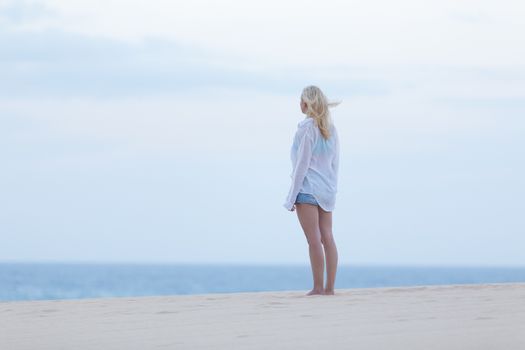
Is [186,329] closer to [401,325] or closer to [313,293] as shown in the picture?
[401,325]

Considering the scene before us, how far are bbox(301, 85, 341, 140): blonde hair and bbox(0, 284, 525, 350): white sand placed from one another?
139cm

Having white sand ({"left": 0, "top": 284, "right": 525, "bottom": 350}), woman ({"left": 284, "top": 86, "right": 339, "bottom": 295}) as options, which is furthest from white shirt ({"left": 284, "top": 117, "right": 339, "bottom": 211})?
white sand ({"left": 0, "top": 284, "right": 525, "bottom": 350})

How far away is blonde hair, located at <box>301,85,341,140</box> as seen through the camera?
29.0 ft

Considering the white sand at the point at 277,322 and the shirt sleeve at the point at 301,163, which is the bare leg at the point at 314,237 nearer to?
the shirt sleeve at the point at 301,163

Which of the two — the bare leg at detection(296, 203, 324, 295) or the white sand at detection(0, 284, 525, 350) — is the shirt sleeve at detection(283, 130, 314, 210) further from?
the white sand at detection(0, 284, 525, 350)

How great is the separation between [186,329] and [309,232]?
2320mm

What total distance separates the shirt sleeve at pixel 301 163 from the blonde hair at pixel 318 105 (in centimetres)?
14

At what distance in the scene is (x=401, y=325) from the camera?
6.91 meters

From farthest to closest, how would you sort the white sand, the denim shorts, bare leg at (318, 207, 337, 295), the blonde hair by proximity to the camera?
bare leg at (318, 207, 337, 295) < the denim shorts < the blonde hair < the white sand

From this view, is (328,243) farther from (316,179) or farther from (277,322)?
(277,322)

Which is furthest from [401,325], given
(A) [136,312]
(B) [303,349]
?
(A) [136,312]

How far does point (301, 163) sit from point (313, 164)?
13cm

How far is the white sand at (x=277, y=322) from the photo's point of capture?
634 centimetres

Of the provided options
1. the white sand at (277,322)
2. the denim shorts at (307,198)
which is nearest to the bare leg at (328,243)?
the denim shorts at (307,198)
